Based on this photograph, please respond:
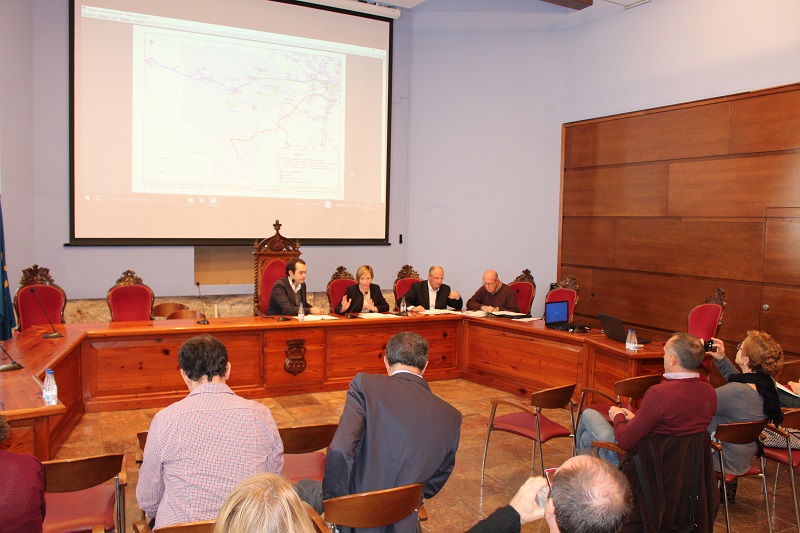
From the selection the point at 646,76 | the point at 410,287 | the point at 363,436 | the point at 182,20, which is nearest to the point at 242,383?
the point at 410,287

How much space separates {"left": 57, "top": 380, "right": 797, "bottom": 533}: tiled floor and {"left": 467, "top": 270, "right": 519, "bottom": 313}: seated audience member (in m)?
1.07

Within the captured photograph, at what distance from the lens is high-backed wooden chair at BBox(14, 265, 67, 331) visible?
5.49 m

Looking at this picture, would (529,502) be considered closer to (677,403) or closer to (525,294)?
(677,403)

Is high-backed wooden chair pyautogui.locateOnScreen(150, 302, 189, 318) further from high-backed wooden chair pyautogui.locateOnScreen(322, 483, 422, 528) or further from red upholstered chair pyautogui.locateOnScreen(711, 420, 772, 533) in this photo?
red upholstered chair pyautogui.locateOnScreen(711, 420, 772, 533)

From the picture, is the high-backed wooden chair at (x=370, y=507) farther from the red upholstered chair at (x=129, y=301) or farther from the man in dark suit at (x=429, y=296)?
the man in dark suit at (x=429, y=296)

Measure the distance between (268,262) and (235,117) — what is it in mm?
1729

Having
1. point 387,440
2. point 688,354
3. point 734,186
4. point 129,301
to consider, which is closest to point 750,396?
point 688,354

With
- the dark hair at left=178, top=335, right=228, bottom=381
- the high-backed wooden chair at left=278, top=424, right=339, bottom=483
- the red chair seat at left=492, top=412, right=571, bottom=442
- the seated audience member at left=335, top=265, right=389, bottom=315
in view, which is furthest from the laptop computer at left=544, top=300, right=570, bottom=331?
the dark hair at left=178, top=335, right=228, bottom=381

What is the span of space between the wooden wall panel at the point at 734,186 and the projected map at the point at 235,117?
156 inches

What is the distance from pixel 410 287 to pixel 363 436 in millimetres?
4809

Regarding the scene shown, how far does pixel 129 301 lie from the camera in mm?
5934

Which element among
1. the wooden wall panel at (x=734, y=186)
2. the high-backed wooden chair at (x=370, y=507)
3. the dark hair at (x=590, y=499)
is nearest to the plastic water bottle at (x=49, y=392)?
the high-backed wooden chair at (x=370, y=507)

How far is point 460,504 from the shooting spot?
12.1 feet

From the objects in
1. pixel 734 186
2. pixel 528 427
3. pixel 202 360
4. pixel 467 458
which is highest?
pixel 734 186
